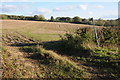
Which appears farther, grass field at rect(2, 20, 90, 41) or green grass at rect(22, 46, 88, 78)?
grass field at rect(2, 20, 90, 41)

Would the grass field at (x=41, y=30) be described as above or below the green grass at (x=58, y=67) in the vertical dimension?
above

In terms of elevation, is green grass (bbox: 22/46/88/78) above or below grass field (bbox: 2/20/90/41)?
below

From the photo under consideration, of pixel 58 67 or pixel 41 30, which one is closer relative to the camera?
pixel 58 67

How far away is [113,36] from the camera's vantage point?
1133cm

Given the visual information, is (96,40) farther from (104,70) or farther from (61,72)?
(61,72)

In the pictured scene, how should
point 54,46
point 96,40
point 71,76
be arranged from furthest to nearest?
point 96,40, point 54,46, point 71,76

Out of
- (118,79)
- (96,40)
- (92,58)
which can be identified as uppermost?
(96,40)

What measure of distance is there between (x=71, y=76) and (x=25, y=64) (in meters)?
2.04

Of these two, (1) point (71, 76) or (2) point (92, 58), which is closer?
(1) point (71, 76)

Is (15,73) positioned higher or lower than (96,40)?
lower

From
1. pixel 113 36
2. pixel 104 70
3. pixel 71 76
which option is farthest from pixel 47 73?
pixel 113 36

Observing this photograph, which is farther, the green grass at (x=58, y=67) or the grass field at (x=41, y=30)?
the grass field at (x=41, y=30)

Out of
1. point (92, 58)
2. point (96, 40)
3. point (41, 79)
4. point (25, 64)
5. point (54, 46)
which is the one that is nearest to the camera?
point (41, 79)

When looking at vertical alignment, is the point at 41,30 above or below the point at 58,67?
above
